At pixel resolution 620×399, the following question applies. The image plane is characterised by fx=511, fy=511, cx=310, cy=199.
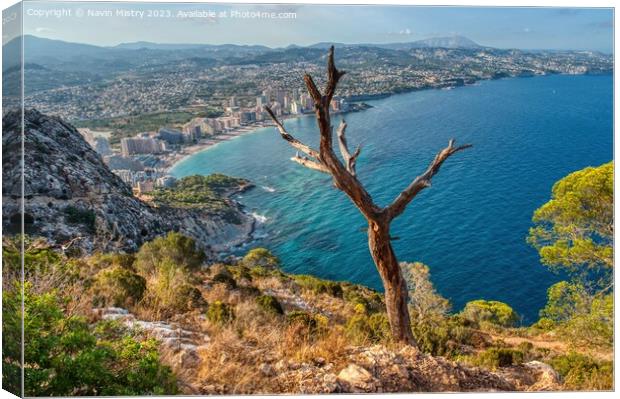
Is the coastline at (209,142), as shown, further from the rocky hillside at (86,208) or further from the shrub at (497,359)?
the shrub at (497,359)

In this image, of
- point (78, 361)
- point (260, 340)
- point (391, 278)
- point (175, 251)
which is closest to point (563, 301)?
point (391, 278)

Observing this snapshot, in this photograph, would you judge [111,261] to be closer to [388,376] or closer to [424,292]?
[388,376]

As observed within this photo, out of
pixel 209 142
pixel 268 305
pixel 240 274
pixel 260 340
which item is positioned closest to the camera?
pixel 260 340

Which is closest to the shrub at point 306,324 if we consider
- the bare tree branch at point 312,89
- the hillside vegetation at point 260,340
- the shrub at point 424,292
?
the hillside vegetation at point 260,340

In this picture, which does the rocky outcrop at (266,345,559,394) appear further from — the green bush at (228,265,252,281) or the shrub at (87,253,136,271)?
the green bush at (228,265,252,281)

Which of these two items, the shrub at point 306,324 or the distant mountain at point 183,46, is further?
the distant mountain at point 183,46

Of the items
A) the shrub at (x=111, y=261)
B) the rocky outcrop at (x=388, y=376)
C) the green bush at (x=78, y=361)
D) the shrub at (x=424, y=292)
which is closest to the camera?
the green bush at (x=78, y=361)

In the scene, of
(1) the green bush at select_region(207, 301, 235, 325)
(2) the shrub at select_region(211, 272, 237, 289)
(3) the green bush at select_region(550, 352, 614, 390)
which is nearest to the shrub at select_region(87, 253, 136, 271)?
(2) the shrub at select_region(211, 272, 237, 289)

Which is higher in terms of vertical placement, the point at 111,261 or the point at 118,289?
the point at 118,289
